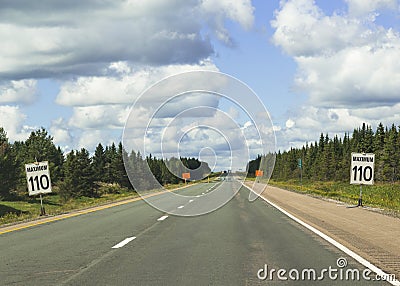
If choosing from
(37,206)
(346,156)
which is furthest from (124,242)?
(346,156)

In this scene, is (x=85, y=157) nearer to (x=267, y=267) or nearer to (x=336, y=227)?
(x=336, y=227)

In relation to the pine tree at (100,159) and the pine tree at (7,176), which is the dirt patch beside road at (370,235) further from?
the pine tree at (100,159)

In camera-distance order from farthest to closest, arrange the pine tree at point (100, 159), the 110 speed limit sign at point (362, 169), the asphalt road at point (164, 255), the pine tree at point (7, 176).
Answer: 1. the pine tree at point (100, 159)
2. the pine tree at point (7, 176)
3. the 110 speed limit sign at point (362, 169)
4. the asphalt road at point (164, 255)

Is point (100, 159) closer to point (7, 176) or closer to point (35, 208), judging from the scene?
point (7, 176)

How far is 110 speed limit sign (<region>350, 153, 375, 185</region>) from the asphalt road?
34.1ft

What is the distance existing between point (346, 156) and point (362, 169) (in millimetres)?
110084

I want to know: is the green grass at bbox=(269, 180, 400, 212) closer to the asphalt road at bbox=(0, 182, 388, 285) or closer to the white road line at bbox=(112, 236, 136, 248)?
the asphalt road at bbox=(0, 182, 388, 285)

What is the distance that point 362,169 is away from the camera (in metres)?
28.1

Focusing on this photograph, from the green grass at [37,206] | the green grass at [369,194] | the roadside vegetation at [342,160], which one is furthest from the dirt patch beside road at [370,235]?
Answer: the roadside vegetation at [342,160]

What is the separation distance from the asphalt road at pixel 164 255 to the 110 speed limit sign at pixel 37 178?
7.21 m

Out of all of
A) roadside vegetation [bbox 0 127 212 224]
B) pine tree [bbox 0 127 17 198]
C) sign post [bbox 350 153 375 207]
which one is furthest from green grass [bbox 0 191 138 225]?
sign post [bbox 350 153 375 207]

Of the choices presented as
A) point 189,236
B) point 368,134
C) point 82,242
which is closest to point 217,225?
point 189,236

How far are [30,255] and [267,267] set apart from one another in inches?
213

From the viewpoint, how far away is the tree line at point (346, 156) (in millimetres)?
113688
